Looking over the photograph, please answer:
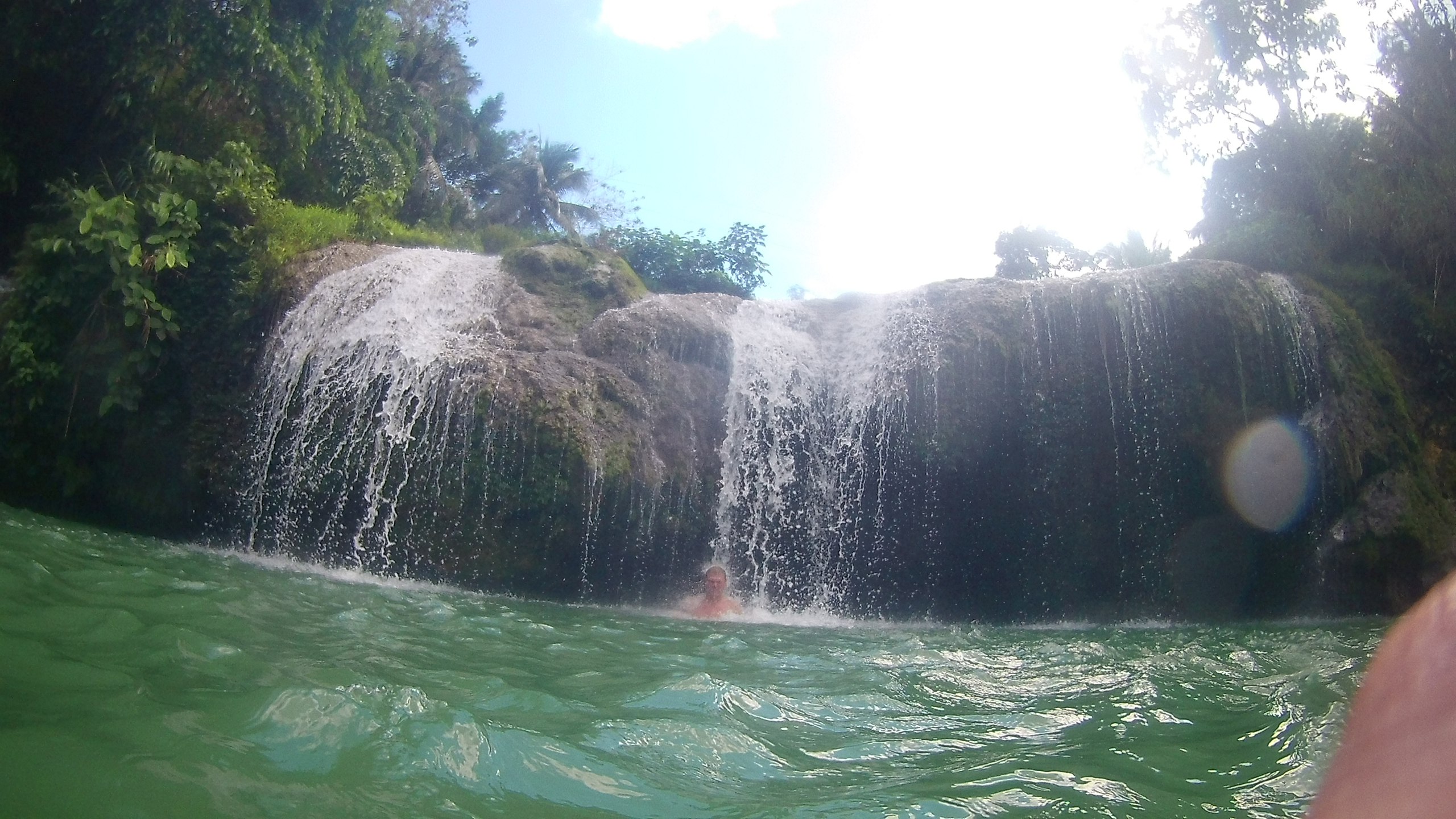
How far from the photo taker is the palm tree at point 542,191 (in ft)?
99.2

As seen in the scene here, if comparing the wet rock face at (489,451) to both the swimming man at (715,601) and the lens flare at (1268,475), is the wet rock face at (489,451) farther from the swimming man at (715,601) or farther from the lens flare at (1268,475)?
the lens flare at (1268,475)

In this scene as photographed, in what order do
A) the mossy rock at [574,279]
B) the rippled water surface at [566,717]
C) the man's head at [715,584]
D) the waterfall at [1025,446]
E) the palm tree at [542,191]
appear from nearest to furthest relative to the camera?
the rippled water surface at [566,717], the man's head at [715,584], the waterfall at [1025,446], the mossy rock at [574,279], the palm tree at [542,191]

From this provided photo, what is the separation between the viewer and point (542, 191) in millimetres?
30406

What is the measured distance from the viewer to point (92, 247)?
9656 mm

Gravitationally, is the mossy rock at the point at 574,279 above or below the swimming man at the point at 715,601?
above

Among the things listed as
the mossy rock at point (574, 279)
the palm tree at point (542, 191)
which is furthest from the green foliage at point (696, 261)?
the mossy rock at point (574, 279)

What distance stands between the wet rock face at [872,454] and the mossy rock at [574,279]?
493 mm

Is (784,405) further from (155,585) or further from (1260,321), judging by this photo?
(155,585)

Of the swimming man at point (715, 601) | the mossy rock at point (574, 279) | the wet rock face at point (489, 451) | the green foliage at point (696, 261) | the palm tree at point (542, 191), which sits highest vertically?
the palm tree at point (542, 191)

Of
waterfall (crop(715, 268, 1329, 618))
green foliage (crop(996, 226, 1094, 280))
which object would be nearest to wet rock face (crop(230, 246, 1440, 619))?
waterfall (crop(715, 268, 1329, 618))

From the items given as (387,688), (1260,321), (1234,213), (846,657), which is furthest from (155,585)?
→ (1234,213)

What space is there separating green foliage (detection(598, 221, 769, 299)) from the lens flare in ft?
52.1

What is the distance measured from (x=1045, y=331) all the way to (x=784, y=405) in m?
2.88

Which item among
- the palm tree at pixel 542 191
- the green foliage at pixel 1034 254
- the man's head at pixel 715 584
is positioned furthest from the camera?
the palm tree at pixel 542 191
